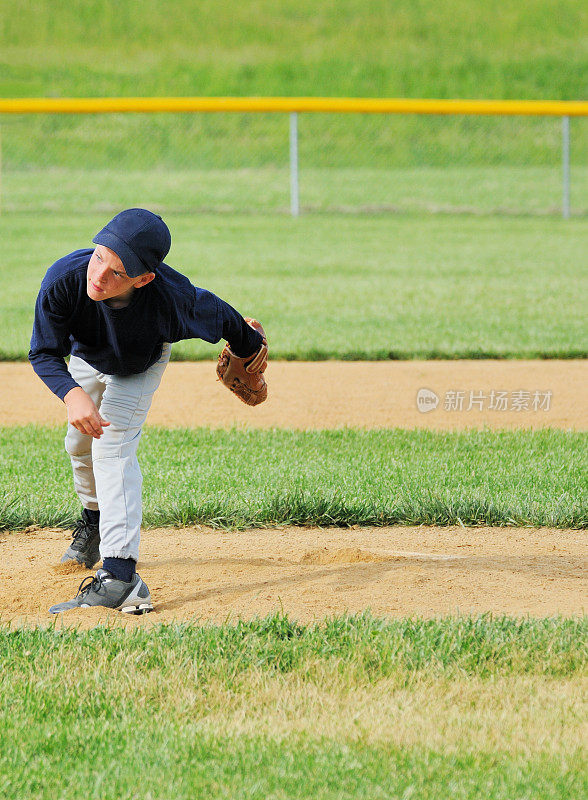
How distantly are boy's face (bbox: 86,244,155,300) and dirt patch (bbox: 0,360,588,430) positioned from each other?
359 cm

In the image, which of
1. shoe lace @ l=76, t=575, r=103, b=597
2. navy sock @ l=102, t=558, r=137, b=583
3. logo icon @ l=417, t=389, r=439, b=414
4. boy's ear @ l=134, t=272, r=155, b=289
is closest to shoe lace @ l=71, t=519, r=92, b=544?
shoe lace @ l=76, t=575, r=103, b=597

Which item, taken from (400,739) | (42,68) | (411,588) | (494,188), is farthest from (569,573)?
(42,68)

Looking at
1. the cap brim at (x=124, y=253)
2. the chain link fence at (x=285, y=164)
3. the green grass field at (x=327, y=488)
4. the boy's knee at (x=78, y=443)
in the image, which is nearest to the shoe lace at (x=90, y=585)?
the green grass field at (x=327, y=488)

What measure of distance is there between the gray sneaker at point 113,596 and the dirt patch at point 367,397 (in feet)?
10.4

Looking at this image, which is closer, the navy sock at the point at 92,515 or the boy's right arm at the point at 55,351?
the boy's right arm at the point at 55,351

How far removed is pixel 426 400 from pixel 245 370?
145 inches

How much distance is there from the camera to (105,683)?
2.97m

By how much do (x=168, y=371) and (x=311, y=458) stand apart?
2683 mm

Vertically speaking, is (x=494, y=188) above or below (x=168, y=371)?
above

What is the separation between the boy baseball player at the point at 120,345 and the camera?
123 inches

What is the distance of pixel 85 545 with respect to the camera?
407 cm

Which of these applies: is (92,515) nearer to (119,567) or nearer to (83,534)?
(83,534)

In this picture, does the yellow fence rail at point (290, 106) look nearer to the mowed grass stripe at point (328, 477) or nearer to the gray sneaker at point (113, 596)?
the mowed grass stripe at point (328, 477)

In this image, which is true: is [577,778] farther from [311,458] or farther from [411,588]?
[311,458]
